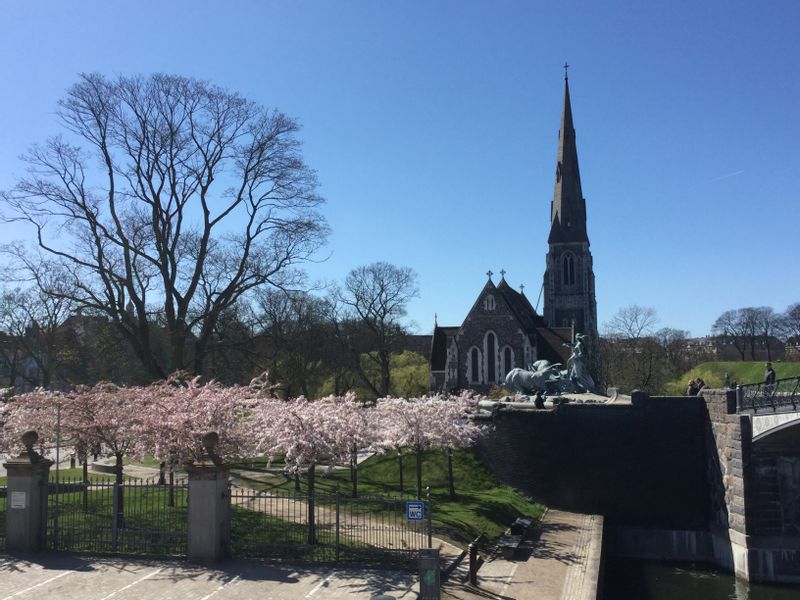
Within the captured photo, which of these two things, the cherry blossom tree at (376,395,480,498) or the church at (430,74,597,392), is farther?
the church at (430,74,597,392)

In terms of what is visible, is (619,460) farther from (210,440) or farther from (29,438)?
(29,438)

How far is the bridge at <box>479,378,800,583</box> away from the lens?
2370cm

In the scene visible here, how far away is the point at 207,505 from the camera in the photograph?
51.4 ft

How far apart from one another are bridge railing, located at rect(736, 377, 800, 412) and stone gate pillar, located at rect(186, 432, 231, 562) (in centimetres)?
1802

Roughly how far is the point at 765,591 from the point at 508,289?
125 ft

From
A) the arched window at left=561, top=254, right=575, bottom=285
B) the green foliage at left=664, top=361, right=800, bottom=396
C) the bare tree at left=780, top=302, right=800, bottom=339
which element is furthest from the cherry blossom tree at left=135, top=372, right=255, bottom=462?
the bare tree at left=780, top=302, right=800, bottom=339

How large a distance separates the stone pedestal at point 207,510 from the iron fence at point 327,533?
66 cm

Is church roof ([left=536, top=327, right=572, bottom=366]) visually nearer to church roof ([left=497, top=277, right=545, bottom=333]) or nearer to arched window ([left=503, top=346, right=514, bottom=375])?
church roof ([left=497, top=277, right=545, bottom=333])

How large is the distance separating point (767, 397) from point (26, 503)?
23.0 metres

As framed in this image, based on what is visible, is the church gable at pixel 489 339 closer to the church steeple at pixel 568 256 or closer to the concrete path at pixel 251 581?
the church steeple at pixel 568 256

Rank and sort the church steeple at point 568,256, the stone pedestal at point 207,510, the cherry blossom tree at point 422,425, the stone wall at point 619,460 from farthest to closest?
1. the church steeple at point 568,256
2. the stone wall at point 619,460
3. the cherry blossom tree at point 422,425
4. the stone pedestal at point 207,510

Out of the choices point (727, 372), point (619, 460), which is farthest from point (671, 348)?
point (619, 460)

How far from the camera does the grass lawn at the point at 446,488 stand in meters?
21.6

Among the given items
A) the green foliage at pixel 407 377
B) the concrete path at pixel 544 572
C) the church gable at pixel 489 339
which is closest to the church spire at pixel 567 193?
the church gable at pixel 489 339
